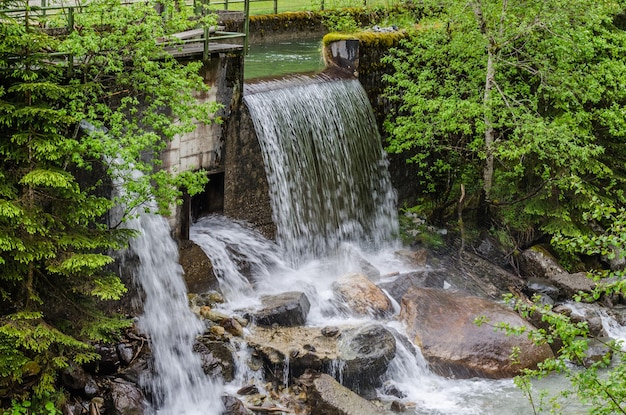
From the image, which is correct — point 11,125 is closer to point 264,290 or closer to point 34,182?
point 34,182

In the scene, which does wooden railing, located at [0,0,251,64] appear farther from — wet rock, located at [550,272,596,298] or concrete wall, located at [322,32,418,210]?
wet rock, located at [550,272,596,298]

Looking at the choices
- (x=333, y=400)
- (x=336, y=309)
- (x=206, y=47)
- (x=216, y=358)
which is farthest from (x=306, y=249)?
(x=333, y=400)

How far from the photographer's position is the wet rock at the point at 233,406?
11164 millimetres

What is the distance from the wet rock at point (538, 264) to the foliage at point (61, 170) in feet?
28.1

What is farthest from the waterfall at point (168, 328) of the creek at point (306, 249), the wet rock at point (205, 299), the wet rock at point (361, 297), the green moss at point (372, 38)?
the green moss at point (372, 38)

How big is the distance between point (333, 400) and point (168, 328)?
8.49ft

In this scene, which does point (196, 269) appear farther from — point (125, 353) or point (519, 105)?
point (519, 105)

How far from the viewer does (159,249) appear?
41.8ft

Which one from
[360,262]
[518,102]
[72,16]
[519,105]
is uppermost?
[72,16]

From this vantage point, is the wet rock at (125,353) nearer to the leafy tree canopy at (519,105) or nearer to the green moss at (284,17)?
the leafy tree canopy at (519,105)

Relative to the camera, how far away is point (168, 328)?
12055 mm

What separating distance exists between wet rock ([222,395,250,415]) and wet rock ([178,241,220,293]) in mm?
2673

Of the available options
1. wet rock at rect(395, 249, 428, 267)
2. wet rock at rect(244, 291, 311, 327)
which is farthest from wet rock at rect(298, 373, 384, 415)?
wet rock at rect(395, 249, 428, 267)

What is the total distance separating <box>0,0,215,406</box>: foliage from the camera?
973cm
